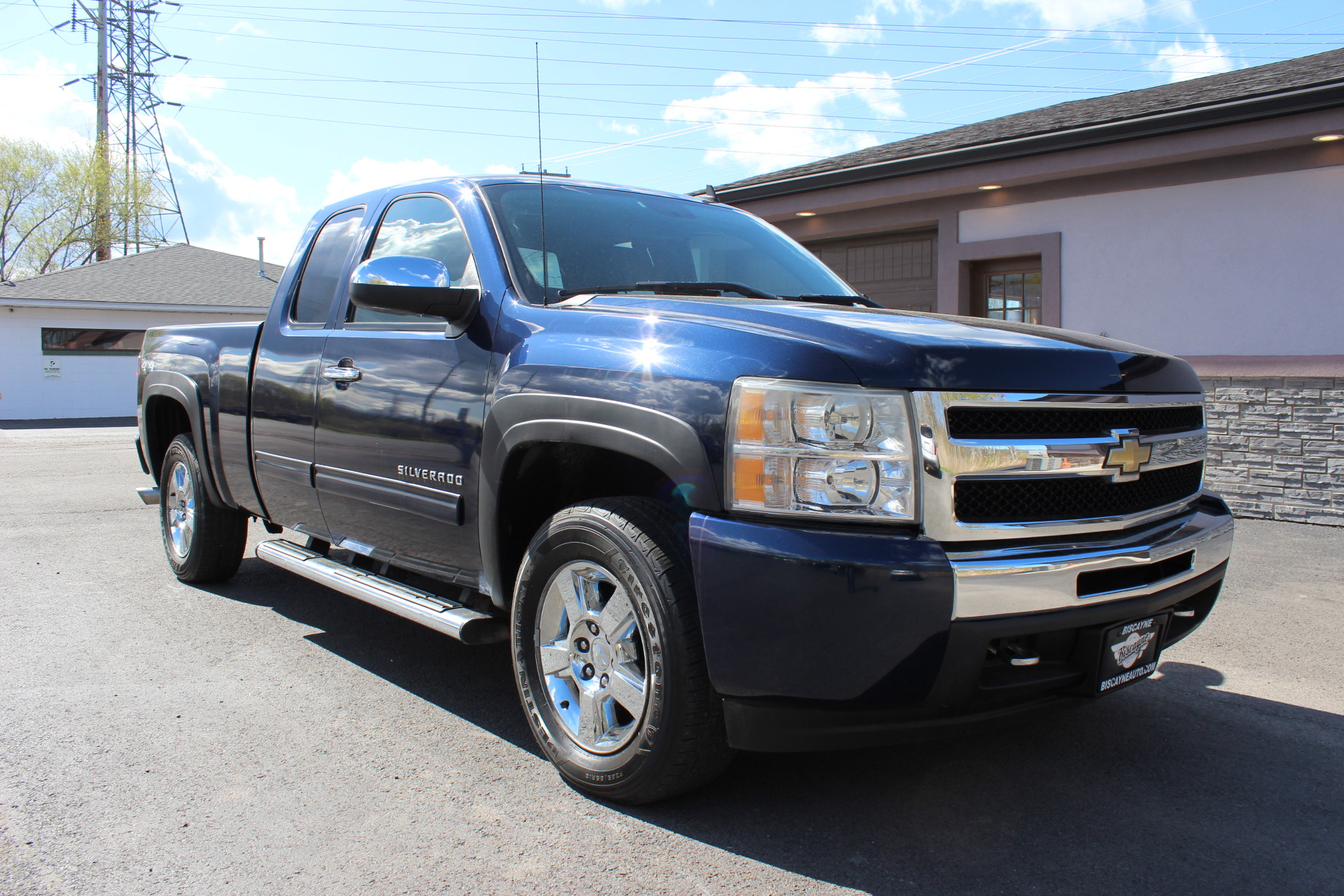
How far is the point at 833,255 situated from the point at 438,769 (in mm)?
10493

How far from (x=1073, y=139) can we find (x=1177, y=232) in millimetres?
1345

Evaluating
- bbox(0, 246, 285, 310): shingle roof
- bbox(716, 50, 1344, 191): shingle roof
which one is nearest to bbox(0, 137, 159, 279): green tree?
bbox(0, 246, 285, 310): shingle roof

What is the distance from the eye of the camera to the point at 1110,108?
10.2 metres

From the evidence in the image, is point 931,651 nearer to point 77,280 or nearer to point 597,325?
point 597,325

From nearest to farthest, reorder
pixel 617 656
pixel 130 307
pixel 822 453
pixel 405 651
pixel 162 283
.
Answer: pixel 822 453
pixel 617 656
pixel 405 651
pixel 130 307
pixel 162 283

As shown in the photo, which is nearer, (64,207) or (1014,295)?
(1014,295)

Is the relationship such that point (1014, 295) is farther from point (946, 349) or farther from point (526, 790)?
point (526, 790)

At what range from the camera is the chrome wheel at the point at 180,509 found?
5719 mm

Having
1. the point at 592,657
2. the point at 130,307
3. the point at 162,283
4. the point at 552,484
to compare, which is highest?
the point at 162,283

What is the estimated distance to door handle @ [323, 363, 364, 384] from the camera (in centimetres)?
398

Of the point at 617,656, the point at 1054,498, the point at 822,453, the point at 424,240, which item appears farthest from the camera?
the point at 424,240

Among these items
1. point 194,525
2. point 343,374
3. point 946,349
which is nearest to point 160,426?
point 194,525

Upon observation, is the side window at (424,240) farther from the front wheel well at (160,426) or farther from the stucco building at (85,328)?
the stucco building at (85,328)

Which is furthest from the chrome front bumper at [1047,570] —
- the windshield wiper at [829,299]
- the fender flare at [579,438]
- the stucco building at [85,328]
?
the stucco building at [85,328]
